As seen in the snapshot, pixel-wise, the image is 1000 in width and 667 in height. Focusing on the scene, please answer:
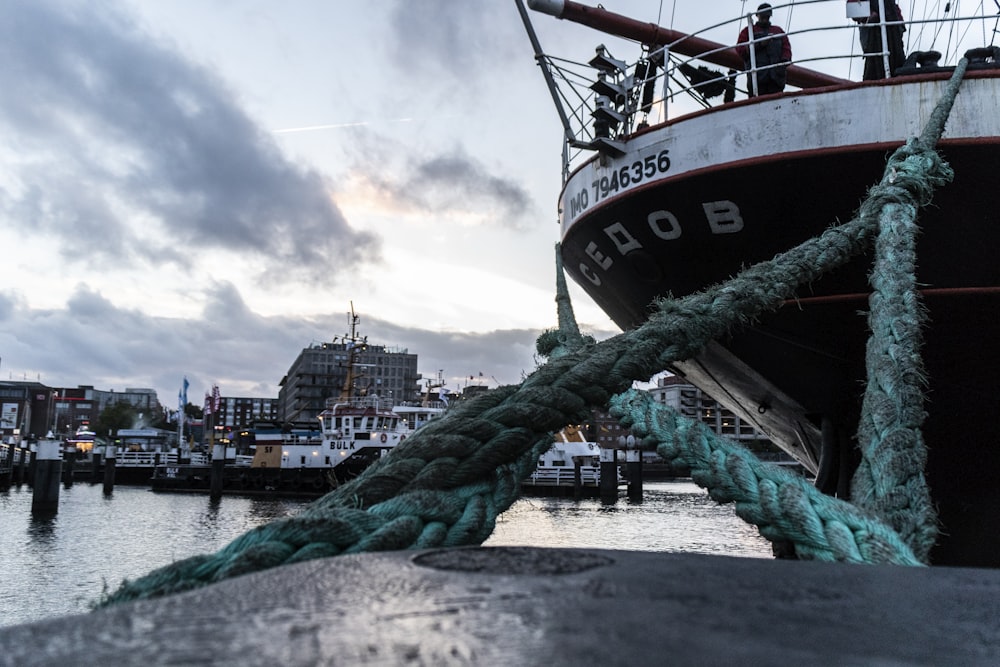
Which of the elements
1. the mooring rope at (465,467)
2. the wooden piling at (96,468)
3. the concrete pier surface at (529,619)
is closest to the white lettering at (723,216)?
the mooring rope at (465,467)

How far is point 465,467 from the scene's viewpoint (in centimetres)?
207

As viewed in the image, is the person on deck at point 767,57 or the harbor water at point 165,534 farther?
the harbor water at point 165,534

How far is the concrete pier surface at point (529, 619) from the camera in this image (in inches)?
34.0

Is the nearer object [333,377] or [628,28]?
[628,28]

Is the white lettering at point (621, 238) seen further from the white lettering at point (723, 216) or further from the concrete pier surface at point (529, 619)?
the concrete pier surface at point (529, 619)

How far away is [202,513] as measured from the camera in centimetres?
2255

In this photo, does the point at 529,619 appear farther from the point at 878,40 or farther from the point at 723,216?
the point at 878,40

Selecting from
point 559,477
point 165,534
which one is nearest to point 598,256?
point 165,534

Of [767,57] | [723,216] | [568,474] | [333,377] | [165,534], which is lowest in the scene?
[165,534]

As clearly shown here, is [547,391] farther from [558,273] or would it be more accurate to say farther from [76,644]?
[558,273]

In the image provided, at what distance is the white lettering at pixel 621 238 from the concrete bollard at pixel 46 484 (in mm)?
21522

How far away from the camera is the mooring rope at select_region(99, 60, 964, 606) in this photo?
1492mm

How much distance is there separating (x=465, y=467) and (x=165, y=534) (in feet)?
54.8

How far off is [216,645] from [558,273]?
18.9 feet
